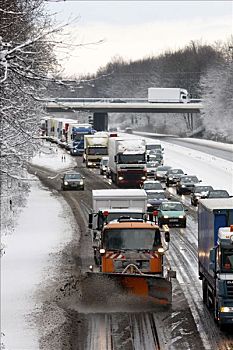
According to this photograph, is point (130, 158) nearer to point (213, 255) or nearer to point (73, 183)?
point (73, 183)

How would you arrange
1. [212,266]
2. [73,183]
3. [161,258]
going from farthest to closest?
[73,183], [161,258], [212,266]

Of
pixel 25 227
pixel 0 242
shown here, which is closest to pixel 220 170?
pixel 25 227

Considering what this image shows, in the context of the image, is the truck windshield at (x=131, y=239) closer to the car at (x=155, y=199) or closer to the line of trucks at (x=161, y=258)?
the line of trucks at (x=161, y=258)

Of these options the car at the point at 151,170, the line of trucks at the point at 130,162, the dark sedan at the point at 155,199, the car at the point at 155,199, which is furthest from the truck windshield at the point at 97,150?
the dark sedan at the point at 155,199

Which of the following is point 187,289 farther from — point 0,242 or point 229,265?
point 0,242

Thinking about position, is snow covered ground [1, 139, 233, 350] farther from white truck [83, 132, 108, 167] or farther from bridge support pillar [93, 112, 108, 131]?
bridge support pillar [93, 112, 108, 131]

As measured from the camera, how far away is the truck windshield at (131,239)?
25.7m

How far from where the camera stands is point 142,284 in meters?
23.6

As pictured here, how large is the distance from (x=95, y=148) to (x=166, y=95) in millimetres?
65434

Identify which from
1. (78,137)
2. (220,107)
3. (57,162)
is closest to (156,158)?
(57,162)

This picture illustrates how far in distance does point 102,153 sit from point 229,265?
64.0 meters

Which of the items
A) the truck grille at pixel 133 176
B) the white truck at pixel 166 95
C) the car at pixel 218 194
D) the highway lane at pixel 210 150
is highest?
the white truck at pixel 166 95

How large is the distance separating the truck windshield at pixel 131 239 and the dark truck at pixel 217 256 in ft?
4.43

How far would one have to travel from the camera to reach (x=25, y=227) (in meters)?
43.5
